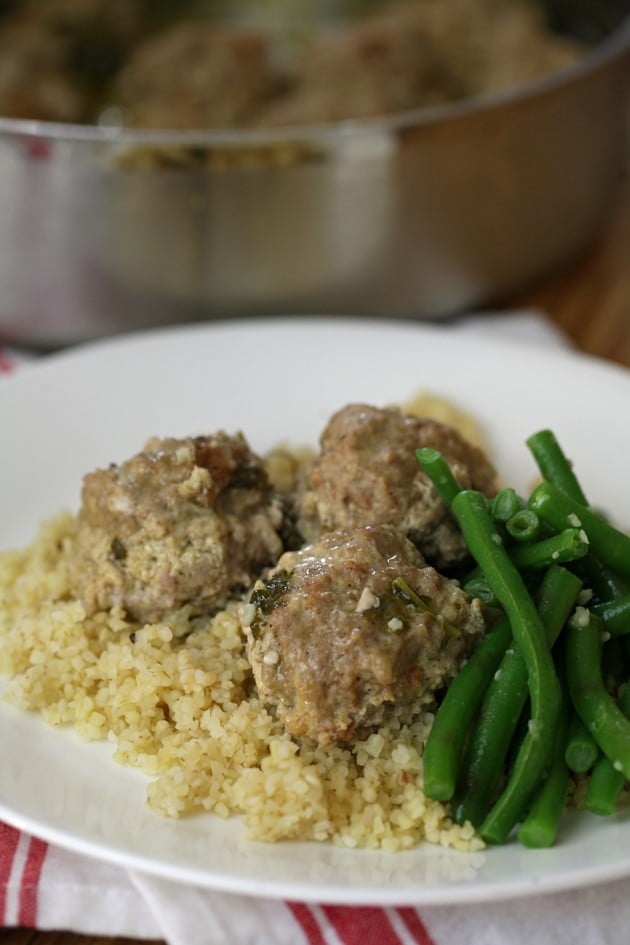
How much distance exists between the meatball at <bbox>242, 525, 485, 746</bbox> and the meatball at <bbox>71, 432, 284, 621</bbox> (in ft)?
0.92

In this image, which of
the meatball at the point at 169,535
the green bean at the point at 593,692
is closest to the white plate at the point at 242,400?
the meatball at the point at 169,535

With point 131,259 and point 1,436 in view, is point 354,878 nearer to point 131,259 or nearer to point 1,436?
point 1,436

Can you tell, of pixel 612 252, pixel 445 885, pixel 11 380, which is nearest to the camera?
pixel 445 885

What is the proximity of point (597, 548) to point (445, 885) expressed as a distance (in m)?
0.93

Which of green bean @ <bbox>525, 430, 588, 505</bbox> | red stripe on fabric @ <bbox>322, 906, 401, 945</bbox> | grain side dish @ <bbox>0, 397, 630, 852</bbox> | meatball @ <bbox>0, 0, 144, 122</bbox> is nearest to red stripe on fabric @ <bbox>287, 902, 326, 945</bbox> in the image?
red stripe on fabric @ <bbox>322, 906, 401, 945</bbox>

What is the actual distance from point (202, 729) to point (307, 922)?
477 mm

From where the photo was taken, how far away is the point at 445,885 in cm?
235

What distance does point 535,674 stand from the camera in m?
2.61

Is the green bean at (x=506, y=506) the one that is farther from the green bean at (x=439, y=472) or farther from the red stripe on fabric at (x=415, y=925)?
the red stripe on fabric at (x=415, y=925)

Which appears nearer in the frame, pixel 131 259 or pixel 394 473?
pixel 394 473

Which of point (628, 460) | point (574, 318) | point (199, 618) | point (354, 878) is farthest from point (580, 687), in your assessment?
point (574, 318)

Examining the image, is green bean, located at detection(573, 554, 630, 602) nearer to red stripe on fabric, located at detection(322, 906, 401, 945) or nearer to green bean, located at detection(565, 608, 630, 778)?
green bean, located at detection(565, 608, 630, 778)

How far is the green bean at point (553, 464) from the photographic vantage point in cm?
316

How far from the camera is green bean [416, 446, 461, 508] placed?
9.87ft
